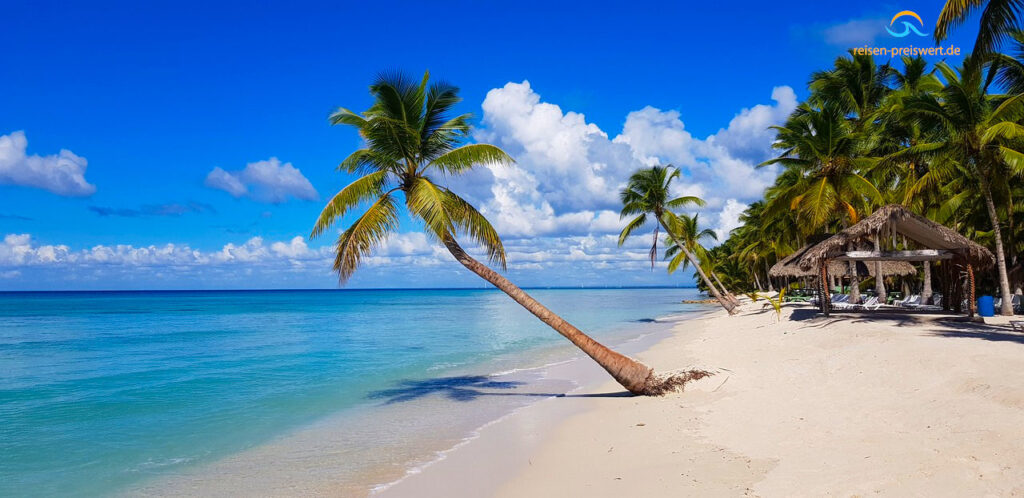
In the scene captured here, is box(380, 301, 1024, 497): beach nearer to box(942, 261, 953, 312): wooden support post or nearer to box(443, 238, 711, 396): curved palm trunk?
box(443, 238, 711, 396): curved palm trunk

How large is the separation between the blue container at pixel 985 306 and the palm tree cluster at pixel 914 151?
990mm

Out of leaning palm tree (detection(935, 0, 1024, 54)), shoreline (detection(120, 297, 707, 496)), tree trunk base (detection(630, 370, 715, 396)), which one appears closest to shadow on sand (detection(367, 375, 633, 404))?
shoreline (detection(120, 297, 707, 496))

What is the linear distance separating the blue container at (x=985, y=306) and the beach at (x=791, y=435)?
16.7ft

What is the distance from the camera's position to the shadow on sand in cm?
1088

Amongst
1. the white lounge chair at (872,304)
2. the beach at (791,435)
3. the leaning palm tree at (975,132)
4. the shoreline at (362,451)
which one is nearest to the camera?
the beach at (791,435)

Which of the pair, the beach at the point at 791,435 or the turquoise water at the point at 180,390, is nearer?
the beach at the point at 791,435

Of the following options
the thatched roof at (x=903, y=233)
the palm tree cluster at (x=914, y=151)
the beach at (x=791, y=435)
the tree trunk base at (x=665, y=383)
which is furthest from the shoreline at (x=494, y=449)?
the palm tree cluster at (x=914, y=151)

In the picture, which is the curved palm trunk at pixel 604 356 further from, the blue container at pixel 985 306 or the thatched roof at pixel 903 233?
the blue container at pixel 985 306

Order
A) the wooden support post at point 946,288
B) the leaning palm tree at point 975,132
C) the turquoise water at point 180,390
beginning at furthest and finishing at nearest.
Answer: the wooden support post at point 946,288 < the leaning palm tree at point 975,132 < the turquoise water at point 180,390

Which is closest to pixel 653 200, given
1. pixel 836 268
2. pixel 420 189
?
pixel 836 268

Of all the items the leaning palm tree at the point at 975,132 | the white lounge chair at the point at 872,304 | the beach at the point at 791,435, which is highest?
the leaning palm tree at the point at 975,132

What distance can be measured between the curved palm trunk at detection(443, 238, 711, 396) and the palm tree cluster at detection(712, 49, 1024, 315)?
8269 mm

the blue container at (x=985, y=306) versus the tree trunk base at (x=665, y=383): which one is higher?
the blue container at (x=985, y=306)

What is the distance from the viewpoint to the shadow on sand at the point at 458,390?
10.9m
